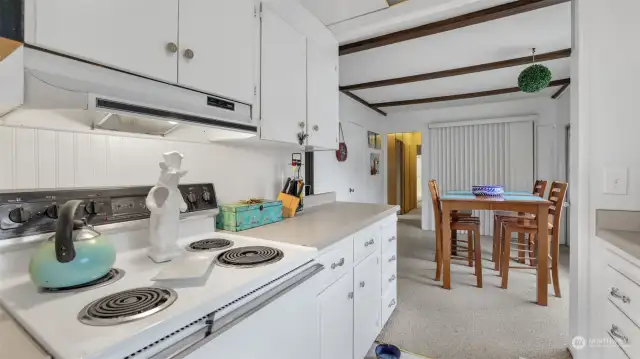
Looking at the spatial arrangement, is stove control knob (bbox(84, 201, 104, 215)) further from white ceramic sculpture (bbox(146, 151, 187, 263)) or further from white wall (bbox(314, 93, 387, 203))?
white wall (bbox(314, 93, 387, 203))

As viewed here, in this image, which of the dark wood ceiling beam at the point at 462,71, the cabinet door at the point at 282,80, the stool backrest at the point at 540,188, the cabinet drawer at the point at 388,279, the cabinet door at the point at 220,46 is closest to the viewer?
the cabinet door at the point at 220,46

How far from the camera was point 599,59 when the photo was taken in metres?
1.42

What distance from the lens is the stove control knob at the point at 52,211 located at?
35.4 inches

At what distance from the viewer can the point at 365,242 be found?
5.60 feet

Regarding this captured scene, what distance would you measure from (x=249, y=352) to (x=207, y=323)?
0.19 meters

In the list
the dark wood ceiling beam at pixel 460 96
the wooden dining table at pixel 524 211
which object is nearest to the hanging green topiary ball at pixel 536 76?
the wooden dining table at pixel 524 211

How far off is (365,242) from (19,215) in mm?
1493

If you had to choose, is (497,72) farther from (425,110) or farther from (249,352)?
(249,352)

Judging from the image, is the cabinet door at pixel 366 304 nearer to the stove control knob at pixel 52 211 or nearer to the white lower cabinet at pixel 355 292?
the white lower cabinet at pixel 355 292

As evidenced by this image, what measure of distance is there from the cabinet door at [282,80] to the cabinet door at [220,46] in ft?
0.32

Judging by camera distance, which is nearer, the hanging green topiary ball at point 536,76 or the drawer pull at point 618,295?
the drawer pull at point 618,295

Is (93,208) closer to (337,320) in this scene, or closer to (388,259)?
(337,320)

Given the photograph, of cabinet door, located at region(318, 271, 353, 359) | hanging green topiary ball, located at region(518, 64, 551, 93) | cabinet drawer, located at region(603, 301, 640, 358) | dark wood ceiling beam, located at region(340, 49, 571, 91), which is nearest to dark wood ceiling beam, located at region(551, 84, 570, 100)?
dark wood ceiling beam, located at region(340, 49, 571, 91)

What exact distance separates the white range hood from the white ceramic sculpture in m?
0.20
